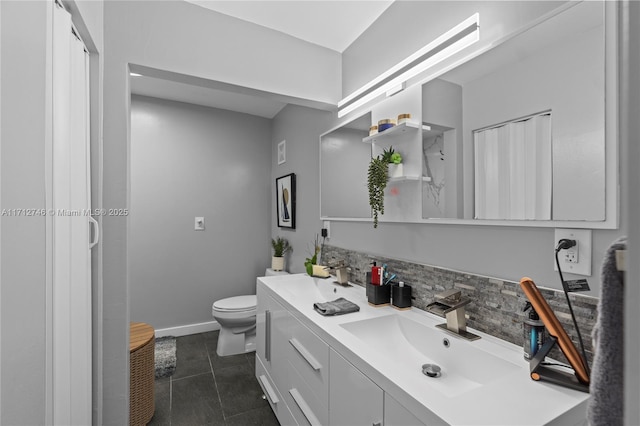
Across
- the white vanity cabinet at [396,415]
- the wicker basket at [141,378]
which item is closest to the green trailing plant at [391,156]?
the white vanity cabinet at [396,415]

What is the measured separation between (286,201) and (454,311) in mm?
2184

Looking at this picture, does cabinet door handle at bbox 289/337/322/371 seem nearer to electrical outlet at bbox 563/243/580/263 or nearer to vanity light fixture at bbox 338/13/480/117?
electrical outlet at bbox 563/243/580/263

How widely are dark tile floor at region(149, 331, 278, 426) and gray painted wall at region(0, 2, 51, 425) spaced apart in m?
1.34

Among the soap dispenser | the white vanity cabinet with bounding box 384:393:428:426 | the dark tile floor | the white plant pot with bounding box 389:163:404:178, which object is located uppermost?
the white plant pot with bounding box 389:163:404:178

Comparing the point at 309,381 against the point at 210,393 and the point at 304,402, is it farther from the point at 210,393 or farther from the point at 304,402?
the point at 210,393

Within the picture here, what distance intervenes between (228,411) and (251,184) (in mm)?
2246

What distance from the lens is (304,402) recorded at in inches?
54.4

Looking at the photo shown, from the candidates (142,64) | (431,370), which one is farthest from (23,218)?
(431,370)

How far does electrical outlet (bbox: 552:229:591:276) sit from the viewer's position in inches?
35.3

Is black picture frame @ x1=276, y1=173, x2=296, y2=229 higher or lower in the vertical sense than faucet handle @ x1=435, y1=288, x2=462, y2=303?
higher

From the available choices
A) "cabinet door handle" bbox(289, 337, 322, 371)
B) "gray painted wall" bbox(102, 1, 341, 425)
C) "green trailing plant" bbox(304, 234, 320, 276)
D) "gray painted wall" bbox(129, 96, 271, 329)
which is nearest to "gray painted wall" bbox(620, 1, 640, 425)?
"cabinet door handle" bbox(289, 337, 322, 371)

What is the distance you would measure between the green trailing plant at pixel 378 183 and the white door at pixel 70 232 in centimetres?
132

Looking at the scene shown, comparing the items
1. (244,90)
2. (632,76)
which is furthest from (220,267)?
(632,76)

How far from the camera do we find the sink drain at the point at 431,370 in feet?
3.59
